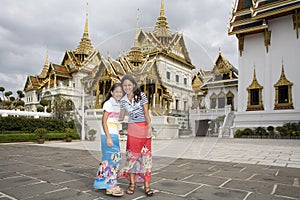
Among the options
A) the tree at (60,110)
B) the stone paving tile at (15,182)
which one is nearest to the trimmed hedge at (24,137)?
the tree at (60,110)

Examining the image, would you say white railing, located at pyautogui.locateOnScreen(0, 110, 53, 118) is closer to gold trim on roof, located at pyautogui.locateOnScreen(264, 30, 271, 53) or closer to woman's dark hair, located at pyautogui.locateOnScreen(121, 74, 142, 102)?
woman's dark hair, located at pyautogui.locateOnScreen(121, 74, 142, 102)


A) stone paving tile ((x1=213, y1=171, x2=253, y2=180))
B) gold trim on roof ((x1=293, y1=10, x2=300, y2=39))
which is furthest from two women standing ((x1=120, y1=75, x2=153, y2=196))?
gold trim on roof ((x1=293, y1=10, x2=300, y2=39))

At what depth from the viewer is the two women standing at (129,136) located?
3.26 metres

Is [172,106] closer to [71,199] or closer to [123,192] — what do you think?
[123,192]

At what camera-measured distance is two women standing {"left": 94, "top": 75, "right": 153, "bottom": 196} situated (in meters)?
3.26

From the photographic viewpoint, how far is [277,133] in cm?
1989

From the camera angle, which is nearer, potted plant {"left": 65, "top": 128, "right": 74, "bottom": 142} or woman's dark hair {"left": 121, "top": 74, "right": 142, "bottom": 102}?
woman's dark hair {"left": 121, "top": 74, "right": 142, "bottom": 102}

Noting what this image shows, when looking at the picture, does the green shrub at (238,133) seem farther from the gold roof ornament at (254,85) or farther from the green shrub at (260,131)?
the gold roof ornament at (254,85)

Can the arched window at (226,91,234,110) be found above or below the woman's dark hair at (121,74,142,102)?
above

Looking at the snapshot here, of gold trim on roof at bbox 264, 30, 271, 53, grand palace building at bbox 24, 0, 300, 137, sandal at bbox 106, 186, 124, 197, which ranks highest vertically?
gold trim on roof at bbox 264, 30, 271, 53

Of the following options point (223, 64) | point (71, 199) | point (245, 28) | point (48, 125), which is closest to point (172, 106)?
point (71, 199)

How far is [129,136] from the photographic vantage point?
338cm

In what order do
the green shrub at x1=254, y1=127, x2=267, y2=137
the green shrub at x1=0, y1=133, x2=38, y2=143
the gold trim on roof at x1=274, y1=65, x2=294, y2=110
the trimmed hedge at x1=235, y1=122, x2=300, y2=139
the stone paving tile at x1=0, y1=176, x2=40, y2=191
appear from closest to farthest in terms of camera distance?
1. the stone paving tile at x1=0, y1=176, x2=40, y2=191
2. the green shrub at x1=0, y1=133, x2=38, y2=143
3. the trimmed hedge at x1=235, y1=122, x2=300, y2=139
4. the green shrub at x1=254, y1=127, x2=267, y2=137
5. the gold trim on roof at x1=274, y1=65, x2=294, y2=110

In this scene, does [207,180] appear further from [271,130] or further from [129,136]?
[271,130]
